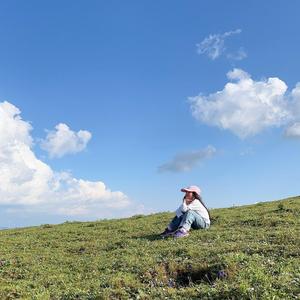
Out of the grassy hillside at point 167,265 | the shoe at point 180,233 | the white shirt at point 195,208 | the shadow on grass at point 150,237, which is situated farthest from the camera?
the white shirt at point 195,208

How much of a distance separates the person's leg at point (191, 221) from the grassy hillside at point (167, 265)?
51cm

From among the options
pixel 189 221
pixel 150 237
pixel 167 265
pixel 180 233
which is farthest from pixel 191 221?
pixel 167 265

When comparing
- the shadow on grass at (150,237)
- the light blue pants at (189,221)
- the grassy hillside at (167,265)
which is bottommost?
the grassy hillside at (167,265)

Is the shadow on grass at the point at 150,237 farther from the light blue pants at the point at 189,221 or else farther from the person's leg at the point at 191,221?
the person's leg at the point at 191,221

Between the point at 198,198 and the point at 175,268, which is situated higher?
the point at 198,198

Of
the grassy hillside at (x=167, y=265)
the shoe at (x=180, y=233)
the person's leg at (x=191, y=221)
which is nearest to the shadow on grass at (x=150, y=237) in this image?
the grassy hillside at (x=167, y=265)

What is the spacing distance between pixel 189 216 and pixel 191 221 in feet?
0.70

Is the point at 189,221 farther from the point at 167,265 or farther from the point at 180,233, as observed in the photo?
the point at 167,265

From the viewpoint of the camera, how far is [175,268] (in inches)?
507

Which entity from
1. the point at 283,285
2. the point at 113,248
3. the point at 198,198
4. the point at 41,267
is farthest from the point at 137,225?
the point at 283,285

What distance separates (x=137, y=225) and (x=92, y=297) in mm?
13250

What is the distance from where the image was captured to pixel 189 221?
1927 cm

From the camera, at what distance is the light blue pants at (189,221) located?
63.0 feet

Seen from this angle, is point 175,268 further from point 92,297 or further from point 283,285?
point 283,285
